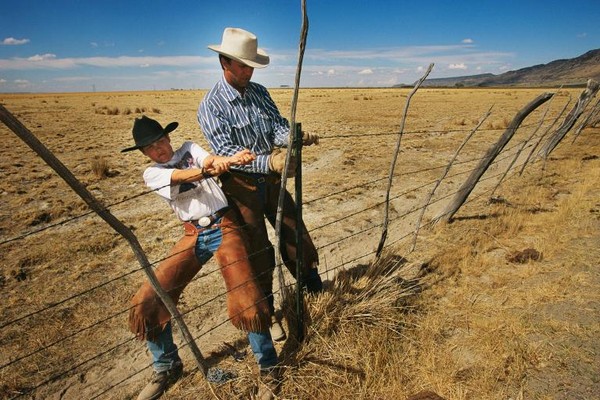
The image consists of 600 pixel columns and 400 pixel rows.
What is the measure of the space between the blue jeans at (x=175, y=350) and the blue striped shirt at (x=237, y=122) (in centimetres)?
55

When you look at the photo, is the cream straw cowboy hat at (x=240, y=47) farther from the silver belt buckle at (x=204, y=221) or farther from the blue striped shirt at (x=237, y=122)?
the silver belt buckle at (x=204, y=221)

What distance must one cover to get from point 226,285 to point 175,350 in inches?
30.8

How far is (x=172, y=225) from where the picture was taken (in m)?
5.99

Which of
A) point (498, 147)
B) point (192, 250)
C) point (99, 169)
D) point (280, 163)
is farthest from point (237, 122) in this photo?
point (99, 169)

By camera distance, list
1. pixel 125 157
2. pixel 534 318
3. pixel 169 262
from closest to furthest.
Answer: pixel 169 262
pixel 534 318
pixel 125 157

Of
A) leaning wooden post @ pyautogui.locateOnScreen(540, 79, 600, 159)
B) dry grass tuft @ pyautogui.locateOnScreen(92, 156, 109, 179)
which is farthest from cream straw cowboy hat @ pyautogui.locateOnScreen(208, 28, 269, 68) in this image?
leaning wooden post @ pyautogui.locateOnScreen(540, 79, 600, 159)

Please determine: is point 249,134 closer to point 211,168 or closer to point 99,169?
point 211,168

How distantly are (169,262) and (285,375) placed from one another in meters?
1.13

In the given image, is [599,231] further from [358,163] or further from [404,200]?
[358,163]

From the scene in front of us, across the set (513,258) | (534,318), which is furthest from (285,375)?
(513,258)

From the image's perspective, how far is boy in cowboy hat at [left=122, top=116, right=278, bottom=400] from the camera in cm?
232

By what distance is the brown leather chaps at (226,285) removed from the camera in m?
2.32

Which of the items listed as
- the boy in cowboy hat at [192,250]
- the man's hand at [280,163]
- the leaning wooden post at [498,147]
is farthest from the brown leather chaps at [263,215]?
the leaning wooden post at [498,147]

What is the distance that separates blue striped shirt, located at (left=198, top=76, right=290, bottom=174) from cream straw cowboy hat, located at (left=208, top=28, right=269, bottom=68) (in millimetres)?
223
